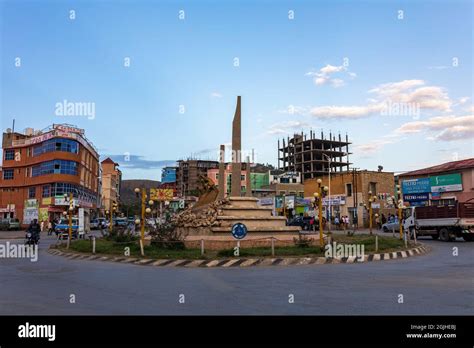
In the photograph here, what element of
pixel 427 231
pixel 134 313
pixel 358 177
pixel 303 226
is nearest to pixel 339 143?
pixel 358 177

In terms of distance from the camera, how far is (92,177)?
72000 mm

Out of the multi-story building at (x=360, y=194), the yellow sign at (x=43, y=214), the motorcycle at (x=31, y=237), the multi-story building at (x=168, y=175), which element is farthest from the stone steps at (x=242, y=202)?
the multi-story building at (x=168, y=175)

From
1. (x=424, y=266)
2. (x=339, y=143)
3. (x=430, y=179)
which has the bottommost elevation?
(x=424, y=266)

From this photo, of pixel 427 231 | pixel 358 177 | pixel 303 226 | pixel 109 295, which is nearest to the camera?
pixel 109 295

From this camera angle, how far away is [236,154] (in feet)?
80.0

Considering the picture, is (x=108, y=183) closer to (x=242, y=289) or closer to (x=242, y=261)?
(x=242, y=261)

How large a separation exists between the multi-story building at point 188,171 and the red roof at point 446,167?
78.8 meters

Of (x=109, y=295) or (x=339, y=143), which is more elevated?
(x=339, y=143)

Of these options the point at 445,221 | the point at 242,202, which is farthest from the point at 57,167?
the point at 445,221

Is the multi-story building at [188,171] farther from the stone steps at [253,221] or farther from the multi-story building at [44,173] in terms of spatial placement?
the stone steps at [253,221]
